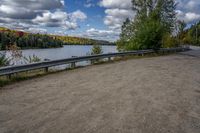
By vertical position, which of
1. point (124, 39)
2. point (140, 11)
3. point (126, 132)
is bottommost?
point (126, 132)

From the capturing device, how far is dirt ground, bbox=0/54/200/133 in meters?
5.09

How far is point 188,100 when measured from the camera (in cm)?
731

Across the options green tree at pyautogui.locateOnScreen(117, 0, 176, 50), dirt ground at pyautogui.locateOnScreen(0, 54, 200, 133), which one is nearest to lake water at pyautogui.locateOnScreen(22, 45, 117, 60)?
green tree at pyautogui.locateOnScreen(117, 0, 176, 50)

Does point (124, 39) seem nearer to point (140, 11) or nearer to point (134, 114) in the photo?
point (140, 11)

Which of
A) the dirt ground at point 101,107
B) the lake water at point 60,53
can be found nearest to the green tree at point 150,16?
the lake water at point 60,53

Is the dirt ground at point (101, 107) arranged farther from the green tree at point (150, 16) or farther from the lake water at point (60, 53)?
the green tree at point (150, 16)

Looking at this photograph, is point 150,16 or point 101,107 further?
point 150,16

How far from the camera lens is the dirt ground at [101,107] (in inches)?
200

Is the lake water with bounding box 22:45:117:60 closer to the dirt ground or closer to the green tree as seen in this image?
the green tree

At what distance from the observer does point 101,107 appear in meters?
6.39

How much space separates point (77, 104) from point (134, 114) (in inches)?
62.1

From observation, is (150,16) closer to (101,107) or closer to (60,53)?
(60,53)

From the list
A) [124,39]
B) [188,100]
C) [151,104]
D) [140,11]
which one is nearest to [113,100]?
[151,104]

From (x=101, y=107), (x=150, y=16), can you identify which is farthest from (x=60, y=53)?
(x=101, y=107)
